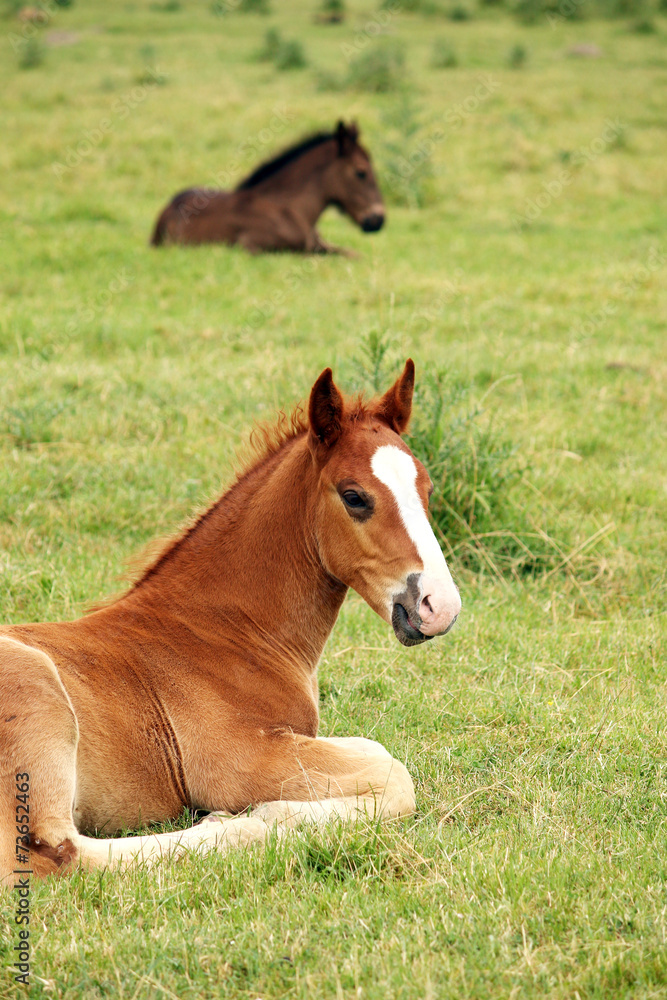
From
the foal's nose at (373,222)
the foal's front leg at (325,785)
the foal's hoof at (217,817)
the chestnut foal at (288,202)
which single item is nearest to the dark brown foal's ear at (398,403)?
the foal's front leg at (325,785)

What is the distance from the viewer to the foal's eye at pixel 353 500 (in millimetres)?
3740

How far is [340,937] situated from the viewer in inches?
116

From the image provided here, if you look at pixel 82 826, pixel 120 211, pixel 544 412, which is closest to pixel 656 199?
pixel 120 211

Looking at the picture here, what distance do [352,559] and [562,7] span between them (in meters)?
33.4

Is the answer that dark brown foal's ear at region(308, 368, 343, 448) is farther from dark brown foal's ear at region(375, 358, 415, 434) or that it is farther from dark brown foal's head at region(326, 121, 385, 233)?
dark brown foal's head at region(326, 121, 385, 233)

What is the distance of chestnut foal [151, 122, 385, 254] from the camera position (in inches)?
528

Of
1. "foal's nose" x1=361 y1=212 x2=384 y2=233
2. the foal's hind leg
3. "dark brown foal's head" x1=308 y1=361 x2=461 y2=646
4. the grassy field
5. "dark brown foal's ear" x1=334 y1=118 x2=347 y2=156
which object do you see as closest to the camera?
the grassy field

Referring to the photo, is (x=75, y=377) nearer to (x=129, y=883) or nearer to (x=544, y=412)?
(x=544, y=412)

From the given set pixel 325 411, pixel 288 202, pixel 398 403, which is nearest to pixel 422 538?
pixel 325 411

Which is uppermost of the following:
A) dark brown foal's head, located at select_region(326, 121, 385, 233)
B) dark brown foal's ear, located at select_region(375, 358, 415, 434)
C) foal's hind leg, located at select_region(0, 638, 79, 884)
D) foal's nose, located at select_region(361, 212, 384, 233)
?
dark brown foal's ear, located at select_region(375, 358, 415, 434)

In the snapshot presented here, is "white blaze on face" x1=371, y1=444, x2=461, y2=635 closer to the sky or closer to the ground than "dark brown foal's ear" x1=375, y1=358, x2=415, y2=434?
closer to the ground

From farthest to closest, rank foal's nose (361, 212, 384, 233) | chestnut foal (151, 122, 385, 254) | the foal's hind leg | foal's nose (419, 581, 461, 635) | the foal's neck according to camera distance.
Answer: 1. foal's nose (361, 212, 384, 233)
2. chestnut foal (151, 122, 385, 254)
3. the foal's neck
4. foal's nose (419, 581, 461, 635)
5. the foal's hind leg

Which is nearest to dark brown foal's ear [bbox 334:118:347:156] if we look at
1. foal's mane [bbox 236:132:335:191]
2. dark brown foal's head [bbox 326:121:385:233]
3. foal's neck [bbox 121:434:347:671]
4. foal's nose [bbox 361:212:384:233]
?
dark brown foal's head [bbox 326:121:385:233]

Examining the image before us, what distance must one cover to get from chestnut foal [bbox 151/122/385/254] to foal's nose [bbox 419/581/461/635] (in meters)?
10.6
